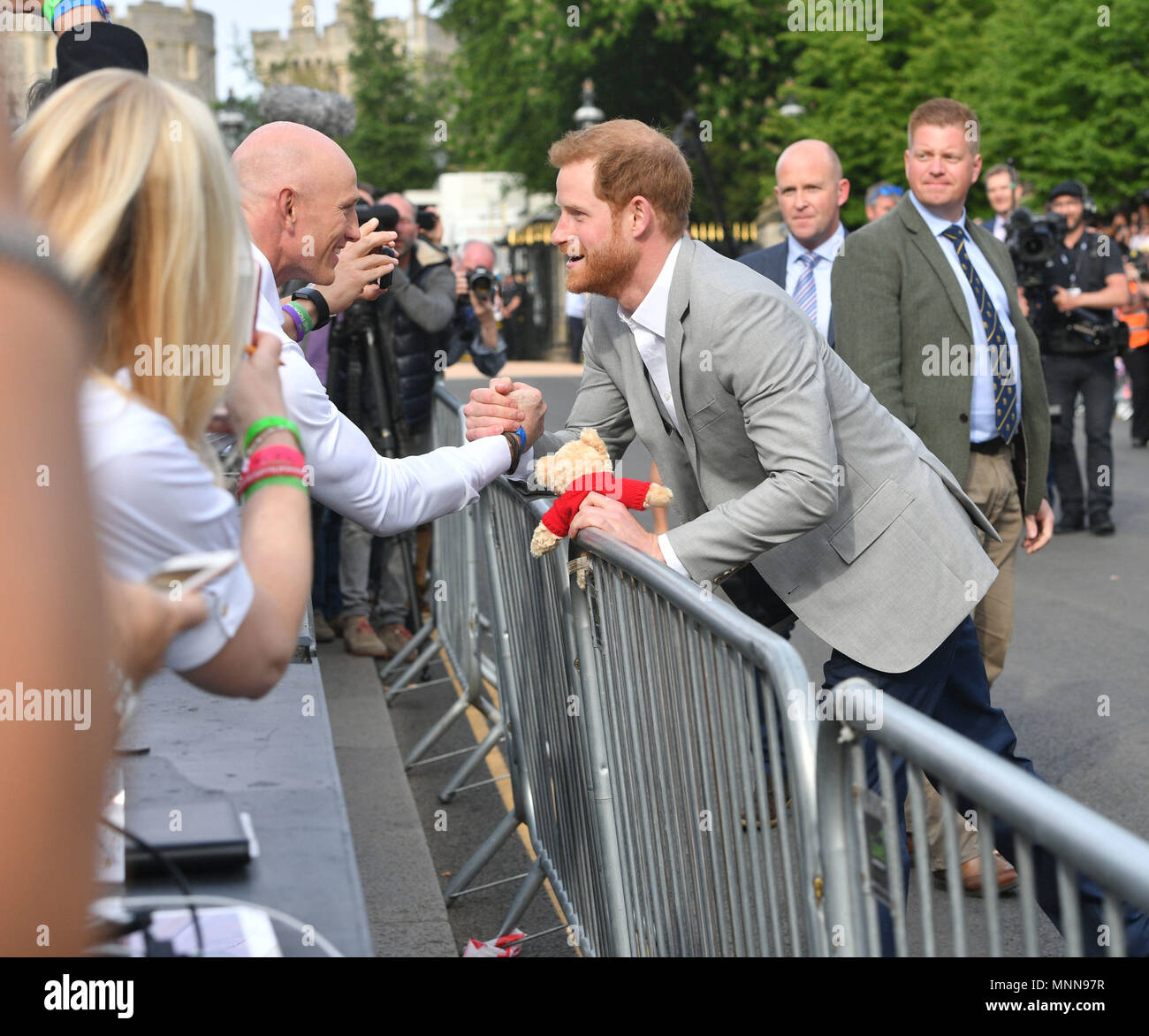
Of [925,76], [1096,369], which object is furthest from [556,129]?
[1096,369]

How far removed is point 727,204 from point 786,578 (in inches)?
1515

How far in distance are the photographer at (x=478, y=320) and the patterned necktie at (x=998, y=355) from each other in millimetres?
3167

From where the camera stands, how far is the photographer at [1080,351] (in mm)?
10797

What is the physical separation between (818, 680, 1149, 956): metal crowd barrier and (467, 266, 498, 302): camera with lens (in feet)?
20.7

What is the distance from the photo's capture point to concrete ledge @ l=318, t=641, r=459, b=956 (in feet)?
14.7

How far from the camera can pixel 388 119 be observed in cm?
6600

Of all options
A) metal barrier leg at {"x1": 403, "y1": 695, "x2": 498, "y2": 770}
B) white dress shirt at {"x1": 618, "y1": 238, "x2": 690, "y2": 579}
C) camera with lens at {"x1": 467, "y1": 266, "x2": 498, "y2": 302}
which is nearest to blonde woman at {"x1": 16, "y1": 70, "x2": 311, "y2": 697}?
white dress shirt at {"x1": 618, "y1": 238, "x2": 690, "y2": 579}

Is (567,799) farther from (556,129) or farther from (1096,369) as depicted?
(556,129)

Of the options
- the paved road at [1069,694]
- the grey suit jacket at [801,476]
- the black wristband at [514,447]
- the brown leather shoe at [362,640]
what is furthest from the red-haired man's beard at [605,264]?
the brown leather shoe at [362,640]

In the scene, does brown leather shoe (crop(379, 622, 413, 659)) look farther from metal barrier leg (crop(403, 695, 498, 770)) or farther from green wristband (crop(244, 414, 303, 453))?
green wristband (crop(244, 414, 303, 453))

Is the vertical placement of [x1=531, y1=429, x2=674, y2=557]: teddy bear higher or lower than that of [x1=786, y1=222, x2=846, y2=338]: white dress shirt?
lower

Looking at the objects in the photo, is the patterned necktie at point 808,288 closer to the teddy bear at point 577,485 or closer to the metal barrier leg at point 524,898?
the metal barrier leg at point 524,898

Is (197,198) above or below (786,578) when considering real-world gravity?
above

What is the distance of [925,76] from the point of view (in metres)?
38.7
